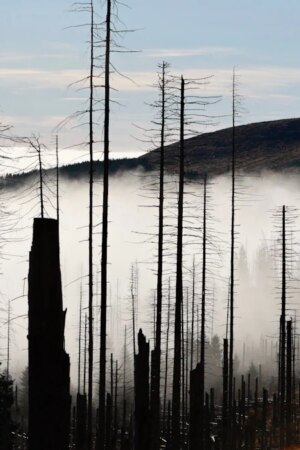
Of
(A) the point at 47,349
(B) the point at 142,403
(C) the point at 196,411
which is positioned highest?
(A) the point at 47,349

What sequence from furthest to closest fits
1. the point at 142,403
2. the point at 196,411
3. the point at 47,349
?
the point at 196,411 < the point at 142,403 < the point at 47,349

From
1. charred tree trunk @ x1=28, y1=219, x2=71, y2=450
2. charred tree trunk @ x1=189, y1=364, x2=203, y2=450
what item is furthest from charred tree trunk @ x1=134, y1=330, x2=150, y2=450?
charred tree trunk @ x1=28, y1=219, x2=71, y2=450

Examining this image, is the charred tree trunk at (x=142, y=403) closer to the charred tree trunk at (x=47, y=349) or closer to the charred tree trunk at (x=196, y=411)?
the charred tree trunk at (x=196, y=411)

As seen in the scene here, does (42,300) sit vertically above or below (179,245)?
below

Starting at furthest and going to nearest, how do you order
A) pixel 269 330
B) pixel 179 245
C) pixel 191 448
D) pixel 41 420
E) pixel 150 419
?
pixel 269 330
pixel 179 245
pixel 191 448
pixel 150 419
pixel 41 420

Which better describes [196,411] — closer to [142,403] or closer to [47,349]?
[142,403]

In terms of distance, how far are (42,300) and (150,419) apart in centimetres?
361

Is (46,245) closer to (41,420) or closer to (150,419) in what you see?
(41,420)

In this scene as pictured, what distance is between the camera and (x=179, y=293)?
107 feet

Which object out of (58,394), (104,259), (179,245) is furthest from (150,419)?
(179,245)

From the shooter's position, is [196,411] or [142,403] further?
[196,411]

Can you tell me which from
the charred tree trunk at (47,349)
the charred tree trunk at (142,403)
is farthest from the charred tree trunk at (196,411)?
the charred tree trunk at (47,349)

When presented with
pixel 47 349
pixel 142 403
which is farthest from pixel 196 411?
pixel 47 349

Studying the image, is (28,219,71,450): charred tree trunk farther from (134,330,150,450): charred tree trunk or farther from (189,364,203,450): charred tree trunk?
(189,364,203,450): charred tree trunk
